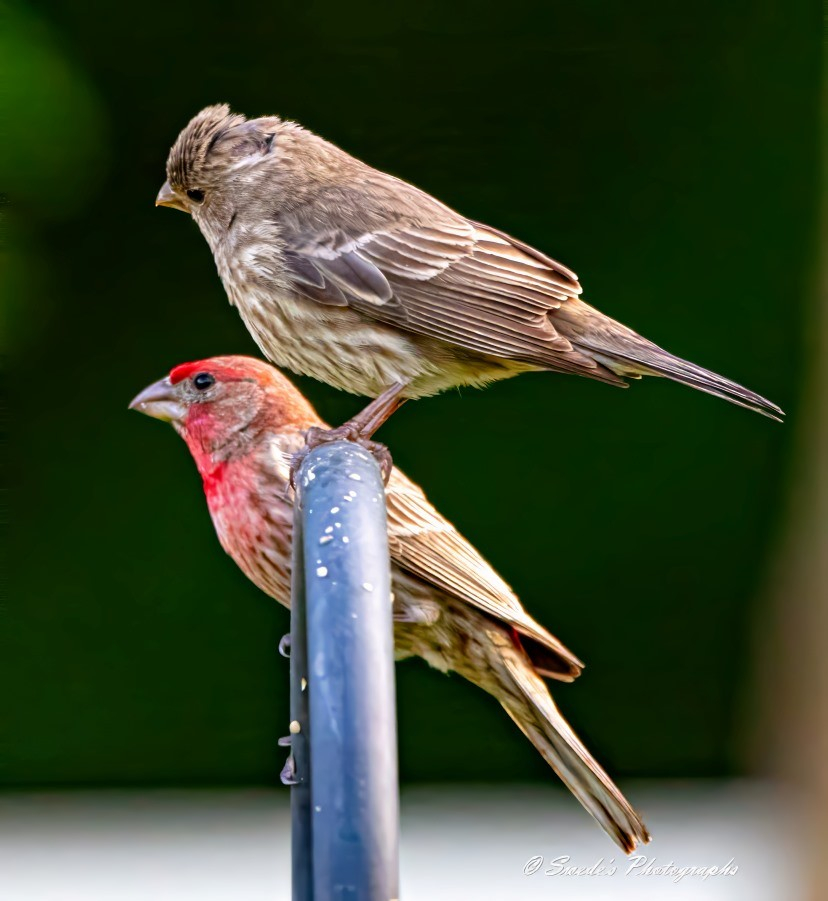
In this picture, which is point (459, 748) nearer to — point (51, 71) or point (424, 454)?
point (424, 454)

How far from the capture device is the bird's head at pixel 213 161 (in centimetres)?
274

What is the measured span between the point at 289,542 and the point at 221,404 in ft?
1.04

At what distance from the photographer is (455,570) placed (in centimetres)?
279

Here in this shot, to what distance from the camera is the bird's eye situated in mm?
2818

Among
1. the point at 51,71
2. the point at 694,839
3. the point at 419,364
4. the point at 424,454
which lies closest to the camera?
the point at 419,364

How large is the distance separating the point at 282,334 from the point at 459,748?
204 centimetres

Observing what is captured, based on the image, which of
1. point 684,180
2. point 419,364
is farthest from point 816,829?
point 419,364

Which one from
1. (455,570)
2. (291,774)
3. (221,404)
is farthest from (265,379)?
(291,774)

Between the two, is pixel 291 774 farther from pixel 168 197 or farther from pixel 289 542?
pixel 168 197

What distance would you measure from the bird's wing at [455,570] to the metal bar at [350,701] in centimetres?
100

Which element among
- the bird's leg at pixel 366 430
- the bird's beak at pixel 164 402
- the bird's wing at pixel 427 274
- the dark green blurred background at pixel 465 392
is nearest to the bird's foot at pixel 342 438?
the bird's leg at pixel 366 430

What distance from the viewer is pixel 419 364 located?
8.64ft

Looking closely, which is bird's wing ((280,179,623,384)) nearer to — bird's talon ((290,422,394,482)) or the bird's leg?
the bird's leg

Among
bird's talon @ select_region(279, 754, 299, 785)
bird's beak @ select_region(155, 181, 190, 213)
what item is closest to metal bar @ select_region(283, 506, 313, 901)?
bird's talon @ select_region(279, 754, 299, 785)
